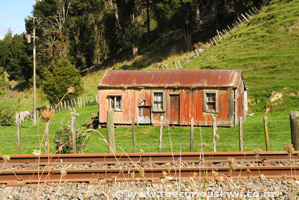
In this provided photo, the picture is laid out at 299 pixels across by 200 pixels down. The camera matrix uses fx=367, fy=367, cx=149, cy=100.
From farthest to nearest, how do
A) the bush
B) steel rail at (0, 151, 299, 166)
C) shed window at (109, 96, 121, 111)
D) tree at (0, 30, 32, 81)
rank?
tree at (0, 30, 32, 81) → shed window at (109, 96, 121, 111) → the bush → steel rail at (0, 151, 299, 166)

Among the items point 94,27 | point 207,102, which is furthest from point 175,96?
point 94,27

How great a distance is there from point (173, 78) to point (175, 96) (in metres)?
1.24

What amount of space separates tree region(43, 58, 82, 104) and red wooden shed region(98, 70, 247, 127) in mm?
15110

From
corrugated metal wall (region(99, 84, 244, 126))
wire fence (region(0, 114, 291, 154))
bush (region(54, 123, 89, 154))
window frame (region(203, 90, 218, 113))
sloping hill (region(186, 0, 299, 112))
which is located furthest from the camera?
sloping hill (region(186, 0, 299, 112))

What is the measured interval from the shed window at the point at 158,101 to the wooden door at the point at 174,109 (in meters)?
0.64

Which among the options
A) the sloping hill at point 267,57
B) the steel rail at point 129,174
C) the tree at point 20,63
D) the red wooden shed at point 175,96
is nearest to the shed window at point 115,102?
the red wooden shed at point 175,96

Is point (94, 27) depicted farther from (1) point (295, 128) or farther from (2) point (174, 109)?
(1) point (295, 128)

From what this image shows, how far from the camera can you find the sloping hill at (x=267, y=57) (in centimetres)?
2680

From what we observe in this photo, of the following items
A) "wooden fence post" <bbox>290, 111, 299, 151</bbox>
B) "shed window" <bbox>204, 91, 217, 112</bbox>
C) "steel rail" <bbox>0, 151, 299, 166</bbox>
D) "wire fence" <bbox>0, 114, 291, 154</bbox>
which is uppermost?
"shed window" <bbox>204, 91, 217, 112</bbox>

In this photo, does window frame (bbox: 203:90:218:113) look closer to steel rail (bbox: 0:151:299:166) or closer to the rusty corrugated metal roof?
the rusty corrugated metal roof

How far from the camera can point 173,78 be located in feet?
80.4

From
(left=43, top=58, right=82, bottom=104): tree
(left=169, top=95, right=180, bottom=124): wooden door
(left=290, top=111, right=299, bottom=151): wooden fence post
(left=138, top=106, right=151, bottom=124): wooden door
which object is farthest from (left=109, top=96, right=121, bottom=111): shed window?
(left=290, top=111, right=299, bottom=151): wooden fence post

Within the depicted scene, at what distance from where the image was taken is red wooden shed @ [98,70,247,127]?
2317 cm

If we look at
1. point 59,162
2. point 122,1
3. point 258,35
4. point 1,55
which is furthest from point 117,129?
point 1,55
